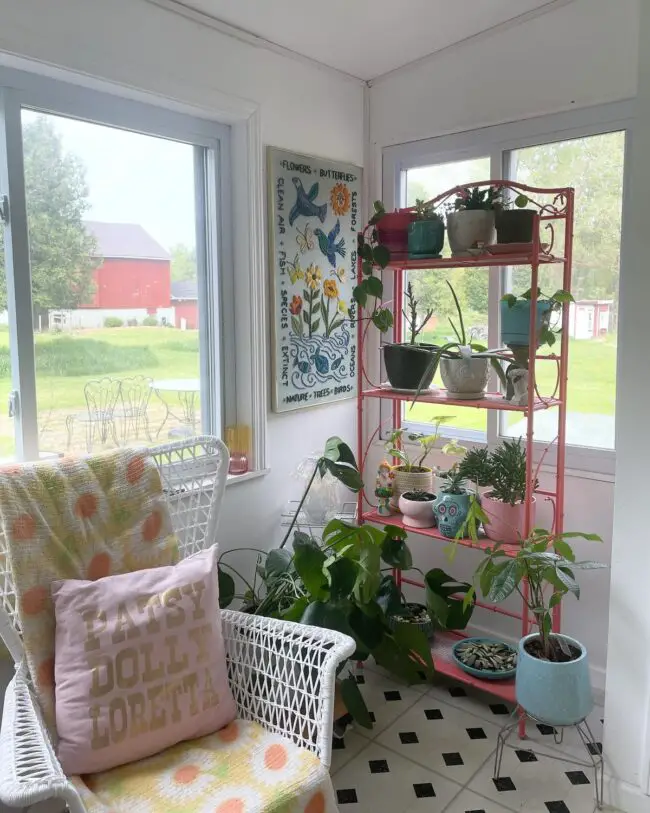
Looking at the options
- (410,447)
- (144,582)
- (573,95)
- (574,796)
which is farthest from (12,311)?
(574,796)

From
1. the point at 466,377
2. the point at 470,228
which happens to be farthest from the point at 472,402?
the point at 470,228

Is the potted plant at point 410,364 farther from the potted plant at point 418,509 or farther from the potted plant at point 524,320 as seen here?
the potted plant at point 418,509

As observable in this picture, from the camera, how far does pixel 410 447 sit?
2.79m

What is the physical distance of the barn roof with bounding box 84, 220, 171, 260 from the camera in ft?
6.70

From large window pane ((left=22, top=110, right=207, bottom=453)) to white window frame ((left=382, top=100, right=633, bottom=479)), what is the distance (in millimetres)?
851

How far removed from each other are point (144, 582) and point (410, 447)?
1.41m

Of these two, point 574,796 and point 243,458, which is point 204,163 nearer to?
point 243,458

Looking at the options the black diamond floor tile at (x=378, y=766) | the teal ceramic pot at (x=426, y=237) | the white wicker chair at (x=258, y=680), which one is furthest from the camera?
the teal ceramic pot at (x=426, y=237)

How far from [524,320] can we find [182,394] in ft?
3.68

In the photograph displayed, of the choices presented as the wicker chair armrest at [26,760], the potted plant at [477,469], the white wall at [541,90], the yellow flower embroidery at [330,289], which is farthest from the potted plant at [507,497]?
the wicker chair armrest at [26,760]

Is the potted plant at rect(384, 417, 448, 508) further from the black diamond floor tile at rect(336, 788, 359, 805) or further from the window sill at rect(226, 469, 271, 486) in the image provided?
the black diamond floor tile at rect(336, 788, 359, 805)

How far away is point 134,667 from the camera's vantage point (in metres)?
1.51

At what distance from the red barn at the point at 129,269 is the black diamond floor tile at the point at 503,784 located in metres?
1.71

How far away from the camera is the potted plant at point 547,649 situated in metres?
1.83
